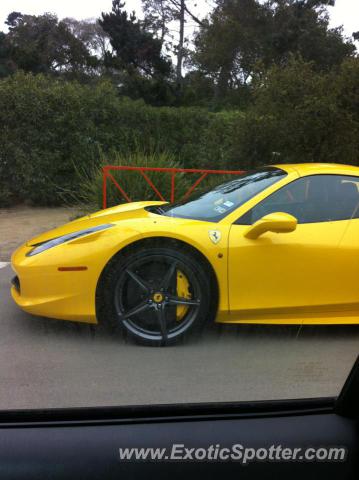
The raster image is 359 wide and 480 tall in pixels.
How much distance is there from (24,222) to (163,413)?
27.6 ft

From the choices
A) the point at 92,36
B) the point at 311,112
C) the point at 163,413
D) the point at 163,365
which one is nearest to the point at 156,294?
the point at 163,365

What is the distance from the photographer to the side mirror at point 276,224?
3.40 meters

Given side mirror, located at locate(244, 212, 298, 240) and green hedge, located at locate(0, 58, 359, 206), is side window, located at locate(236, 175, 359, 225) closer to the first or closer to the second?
side mirror, located at locate(244, 212, 298, 240)

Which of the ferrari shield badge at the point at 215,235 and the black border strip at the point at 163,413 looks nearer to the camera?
the black border strip at the point at 163,413

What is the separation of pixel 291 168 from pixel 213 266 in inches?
44.9

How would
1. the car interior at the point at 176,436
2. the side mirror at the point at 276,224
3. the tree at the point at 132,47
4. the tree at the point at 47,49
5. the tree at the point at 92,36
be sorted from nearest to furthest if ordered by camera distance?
the car interior at the point at 176,436 < the side mirror at the point at 276,224 < the tree at the point at 47,49 < the tree at the point at 132,47 < the tree at the point at 92,36

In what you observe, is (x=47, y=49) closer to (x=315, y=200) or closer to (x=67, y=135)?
(x=67, y=135)

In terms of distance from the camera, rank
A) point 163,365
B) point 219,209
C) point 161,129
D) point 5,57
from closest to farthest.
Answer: point 163,365 < point 219,209 < point 161,129 < point 5,57

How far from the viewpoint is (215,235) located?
3541 millimetres

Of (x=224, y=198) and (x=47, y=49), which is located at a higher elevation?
(x=47, y=49)

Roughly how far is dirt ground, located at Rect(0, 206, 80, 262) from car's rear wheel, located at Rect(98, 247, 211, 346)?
135 inches

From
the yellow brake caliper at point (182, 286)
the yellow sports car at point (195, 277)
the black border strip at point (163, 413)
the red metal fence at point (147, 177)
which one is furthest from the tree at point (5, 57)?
the black border strip at point (163, 413)

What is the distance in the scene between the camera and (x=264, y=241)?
3.52m

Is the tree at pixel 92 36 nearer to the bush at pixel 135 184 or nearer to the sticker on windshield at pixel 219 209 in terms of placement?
the bush at pixel 135 184
